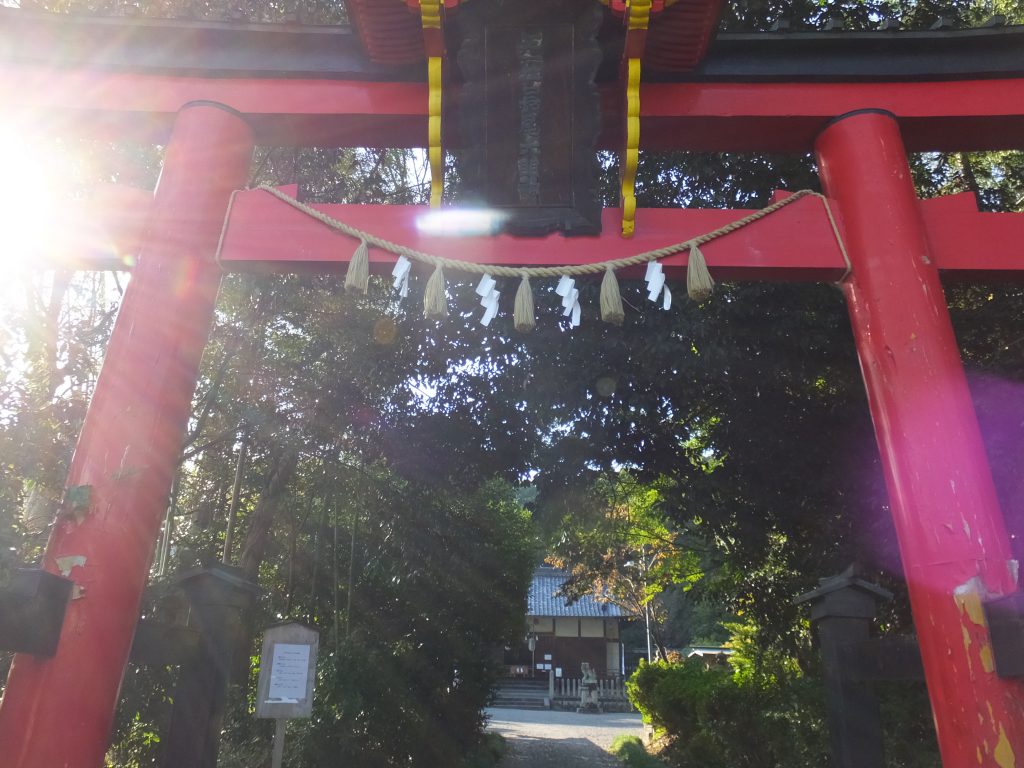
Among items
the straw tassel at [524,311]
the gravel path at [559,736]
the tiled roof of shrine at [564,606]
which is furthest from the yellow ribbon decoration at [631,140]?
the tiled roof of shrine at [564,606]

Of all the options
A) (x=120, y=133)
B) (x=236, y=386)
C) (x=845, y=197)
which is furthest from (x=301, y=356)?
(x=845, y=197)

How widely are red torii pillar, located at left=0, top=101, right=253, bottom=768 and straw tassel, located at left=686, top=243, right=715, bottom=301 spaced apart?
2051mm

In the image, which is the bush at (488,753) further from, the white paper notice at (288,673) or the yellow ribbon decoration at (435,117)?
the yellow ribbon decoration at (435,117)

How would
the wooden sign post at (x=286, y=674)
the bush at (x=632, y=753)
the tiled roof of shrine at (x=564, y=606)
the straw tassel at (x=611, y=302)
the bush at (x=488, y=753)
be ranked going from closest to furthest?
1. the straw tassel at (x=611, y=302)
2. the wooden sign post at (x=286, y=674)
3. the bush at (x=488, y=753)
4. the bush at (x=632, y=753)
5. the tiled roof of shrine at (x=564, y=606)

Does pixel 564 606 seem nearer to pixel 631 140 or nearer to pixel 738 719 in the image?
pixel 738 719

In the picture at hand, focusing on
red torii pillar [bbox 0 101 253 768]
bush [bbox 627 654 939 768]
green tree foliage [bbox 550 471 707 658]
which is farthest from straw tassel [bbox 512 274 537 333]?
green tree foliage [bbox 550 471 707 658]

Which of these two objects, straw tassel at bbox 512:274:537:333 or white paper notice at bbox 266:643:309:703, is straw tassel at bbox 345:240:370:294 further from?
white paper notice at bbox 266:643:309:703

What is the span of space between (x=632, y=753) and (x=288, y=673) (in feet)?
31.6

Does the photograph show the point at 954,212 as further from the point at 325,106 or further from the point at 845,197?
the point at 325,106

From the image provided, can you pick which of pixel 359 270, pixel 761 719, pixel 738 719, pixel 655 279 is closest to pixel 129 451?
pixel 359 270

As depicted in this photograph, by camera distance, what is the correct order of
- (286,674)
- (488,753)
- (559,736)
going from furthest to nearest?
(559,736), (488,753), (286,674)

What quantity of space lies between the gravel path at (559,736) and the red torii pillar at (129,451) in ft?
28.7

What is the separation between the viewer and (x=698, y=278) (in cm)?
292

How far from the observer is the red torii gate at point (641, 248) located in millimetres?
2416
